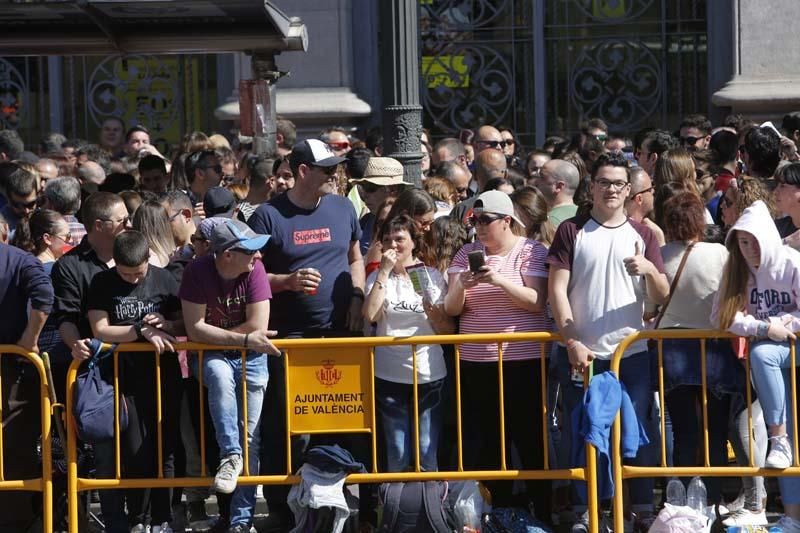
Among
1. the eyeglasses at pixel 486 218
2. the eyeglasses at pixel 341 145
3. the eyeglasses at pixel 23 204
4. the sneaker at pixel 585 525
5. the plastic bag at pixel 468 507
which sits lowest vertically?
the sneaker at pixel 585 525

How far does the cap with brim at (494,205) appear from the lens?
789 centimetres

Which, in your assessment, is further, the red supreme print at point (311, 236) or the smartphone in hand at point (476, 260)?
the red supreme print at point (311, 236)

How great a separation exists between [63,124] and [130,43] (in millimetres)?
6479

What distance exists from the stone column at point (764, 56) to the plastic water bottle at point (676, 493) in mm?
8530

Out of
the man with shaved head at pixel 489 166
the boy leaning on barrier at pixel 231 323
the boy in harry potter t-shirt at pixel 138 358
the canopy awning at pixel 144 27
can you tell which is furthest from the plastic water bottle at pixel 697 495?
the canopy awning at pixel 144 27

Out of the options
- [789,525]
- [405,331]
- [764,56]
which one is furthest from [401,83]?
[764,56]

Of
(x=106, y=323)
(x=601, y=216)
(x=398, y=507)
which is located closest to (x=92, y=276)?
(x=106, y=323)

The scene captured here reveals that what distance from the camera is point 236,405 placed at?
776cm

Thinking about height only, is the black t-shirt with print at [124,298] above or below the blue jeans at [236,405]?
above

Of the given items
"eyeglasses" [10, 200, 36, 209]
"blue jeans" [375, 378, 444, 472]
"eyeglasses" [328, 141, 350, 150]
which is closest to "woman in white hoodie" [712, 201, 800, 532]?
"blue jeans" [375, 378, 444, 472]

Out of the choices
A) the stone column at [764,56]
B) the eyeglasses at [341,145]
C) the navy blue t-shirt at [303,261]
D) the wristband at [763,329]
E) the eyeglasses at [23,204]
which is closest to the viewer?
the wristband at [763,329]

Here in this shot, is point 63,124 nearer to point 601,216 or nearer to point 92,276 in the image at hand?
point 92,276

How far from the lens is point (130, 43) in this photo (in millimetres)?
11242

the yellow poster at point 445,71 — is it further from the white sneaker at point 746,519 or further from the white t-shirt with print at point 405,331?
the white sneaker at point 746,519
